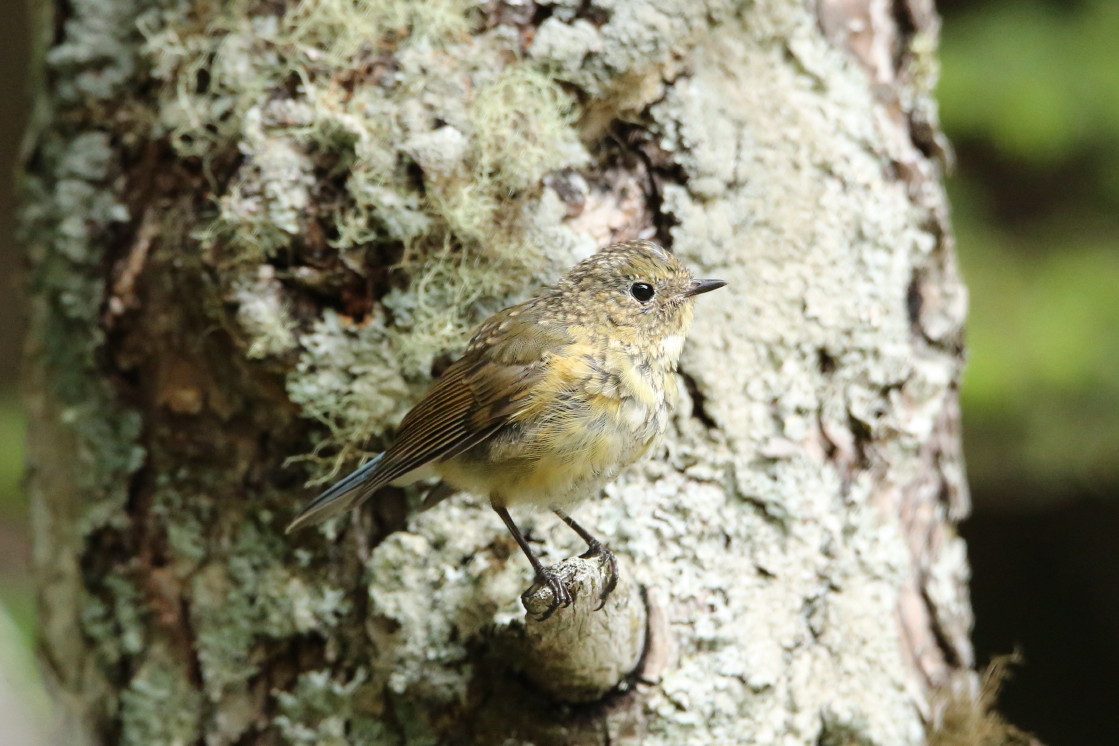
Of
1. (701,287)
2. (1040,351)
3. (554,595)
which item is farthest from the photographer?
(1040,351)

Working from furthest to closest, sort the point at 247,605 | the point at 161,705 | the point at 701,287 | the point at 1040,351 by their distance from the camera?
the point at 1040,351 → the point at 161,705 → the point at 247,605 → the point at 701,287

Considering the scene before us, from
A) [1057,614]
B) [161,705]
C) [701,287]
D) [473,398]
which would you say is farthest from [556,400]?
[1057,614]

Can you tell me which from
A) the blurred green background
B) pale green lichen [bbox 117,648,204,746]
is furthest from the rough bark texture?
the blurred green background

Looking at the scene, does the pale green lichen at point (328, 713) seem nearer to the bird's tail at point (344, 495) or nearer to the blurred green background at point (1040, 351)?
the bird's tail at point (344, 495)

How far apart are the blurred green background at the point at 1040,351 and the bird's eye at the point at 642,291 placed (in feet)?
7.59

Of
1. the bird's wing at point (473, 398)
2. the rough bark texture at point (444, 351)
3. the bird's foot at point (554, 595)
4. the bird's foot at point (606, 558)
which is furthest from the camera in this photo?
the rough bark texture at point (444, 351)

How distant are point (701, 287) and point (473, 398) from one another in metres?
0.65

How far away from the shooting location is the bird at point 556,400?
262 cm

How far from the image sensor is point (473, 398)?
2723mm

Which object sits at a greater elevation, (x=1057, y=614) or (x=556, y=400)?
(x=556, y=400)

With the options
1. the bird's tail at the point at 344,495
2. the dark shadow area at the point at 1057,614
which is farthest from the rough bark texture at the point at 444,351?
the dark shadow area at the point at 1057,614

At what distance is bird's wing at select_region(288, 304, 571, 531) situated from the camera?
8.75ft

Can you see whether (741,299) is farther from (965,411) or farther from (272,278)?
(965,411)

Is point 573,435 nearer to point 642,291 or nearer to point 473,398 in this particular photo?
point 473,398
